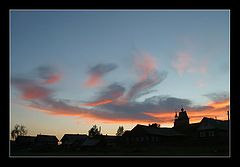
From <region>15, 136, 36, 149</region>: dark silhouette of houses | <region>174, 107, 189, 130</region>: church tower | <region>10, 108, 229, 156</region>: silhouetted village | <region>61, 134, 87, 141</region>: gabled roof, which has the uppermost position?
<region>174, 107, 189, 130</region>: church tower

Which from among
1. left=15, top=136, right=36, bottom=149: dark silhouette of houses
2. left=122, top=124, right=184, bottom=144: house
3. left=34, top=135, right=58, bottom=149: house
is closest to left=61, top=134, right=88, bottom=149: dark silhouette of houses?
left=34, top=135, right=58, bottom=149: house

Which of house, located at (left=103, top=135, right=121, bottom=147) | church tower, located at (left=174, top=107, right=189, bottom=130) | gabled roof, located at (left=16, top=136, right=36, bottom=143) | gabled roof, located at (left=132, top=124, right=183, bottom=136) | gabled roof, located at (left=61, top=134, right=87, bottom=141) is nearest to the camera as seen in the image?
gabled roof, located at (left=132, top=124, right=183, bottom=136)

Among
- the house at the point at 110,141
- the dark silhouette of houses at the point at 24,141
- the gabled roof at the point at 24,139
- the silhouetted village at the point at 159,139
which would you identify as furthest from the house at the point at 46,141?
the house at the point at 110,141

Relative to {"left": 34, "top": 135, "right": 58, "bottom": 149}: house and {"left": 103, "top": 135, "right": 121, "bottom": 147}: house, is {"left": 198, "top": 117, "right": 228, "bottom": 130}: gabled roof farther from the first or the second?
{"left": 34, "top": 135, "right": 58, "bottom": 149}: house

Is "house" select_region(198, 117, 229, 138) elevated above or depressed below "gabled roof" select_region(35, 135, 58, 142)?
above

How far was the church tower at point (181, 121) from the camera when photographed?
50.7 meters

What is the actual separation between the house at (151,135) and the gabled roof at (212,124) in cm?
336

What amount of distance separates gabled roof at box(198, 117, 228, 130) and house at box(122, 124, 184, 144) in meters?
3.36

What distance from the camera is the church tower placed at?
50.7 metres

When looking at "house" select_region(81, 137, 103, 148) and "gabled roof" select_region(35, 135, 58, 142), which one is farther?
"gabled roof" select_region(35, 135, 58, 142)

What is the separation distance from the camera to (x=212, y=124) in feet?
134
